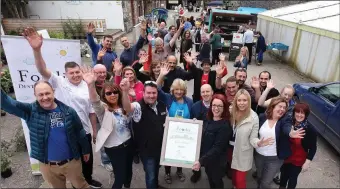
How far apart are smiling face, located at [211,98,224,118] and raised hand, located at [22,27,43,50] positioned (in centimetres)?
237

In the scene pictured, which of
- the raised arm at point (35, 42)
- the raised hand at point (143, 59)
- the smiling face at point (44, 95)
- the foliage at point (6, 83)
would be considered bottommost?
the foliage at point (6, 83)

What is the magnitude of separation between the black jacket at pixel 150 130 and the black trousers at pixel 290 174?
1.87 m

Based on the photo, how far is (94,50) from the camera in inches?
216

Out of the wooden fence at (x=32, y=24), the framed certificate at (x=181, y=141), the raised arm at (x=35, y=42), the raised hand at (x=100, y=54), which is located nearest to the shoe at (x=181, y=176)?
the framed certificate at (x=181, y=141)

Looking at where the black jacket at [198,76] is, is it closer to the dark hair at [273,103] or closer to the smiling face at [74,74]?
the dark hair at [273,103]

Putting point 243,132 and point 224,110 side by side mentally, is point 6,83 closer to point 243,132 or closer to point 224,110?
point 224,110

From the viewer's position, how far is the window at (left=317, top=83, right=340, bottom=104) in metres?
5.13

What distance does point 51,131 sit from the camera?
9.01 ft

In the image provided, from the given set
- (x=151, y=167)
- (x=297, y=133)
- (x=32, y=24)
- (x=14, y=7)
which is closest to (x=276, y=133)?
(x=297, y=133)

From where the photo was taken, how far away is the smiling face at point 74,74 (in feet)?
10.3

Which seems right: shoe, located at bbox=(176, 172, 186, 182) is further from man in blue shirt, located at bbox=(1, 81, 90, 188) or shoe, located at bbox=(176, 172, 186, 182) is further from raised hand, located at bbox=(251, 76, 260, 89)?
raised hand, located at bbox=(251, 76, 260, 89)

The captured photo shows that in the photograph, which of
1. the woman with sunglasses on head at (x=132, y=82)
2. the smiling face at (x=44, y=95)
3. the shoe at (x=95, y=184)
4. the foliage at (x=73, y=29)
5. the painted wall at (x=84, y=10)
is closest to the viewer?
A: the smiling face at (x=44, y=95)

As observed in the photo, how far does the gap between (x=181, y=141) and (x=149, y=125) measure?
1.63 feet

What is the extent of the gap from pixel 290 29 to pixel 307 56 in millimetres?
2450
